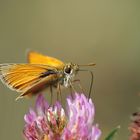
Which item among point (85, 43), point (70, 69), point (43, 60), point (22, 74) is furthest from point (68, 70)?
point (85, 43)

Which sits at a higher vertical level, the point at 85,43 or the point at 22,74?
the point at 22,74

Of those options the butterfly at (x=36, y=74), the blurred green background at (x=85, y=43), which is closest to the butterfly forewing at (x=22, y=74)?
the butterfly at (x=36, y=74)

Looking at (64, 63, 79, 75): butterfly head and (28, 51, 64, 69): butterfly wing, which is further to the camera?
(28, 51, 64, 69): butterfly wing

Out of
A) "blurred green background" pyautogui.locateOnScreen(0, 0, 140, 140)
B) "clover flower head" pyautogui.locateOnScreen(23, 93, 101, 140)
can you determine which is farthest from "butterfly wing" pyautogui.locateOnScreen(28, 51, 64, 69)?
"blurred green background" pyautogui.locateOnScreen(0, 0, 140, 140)

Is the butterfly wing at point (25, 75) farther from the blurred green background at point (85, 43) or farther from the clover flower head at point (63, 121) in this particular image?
the blurred green background at point (85, 43)

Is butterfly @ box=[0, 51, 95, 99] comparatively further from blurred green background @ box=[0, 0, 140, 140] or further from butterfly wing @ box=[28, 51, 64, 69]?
blurred green background @ box=[0, 0, 140, 140]

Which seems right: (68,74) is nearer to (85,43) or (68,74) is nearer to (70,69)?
(70,69)

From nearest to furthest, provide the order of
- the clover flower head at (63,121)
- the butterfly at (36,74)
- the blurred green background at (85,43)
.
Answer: the clover flower head at (63,121)
the butterfly at (36,74)
the blurred green background at (85,43)
